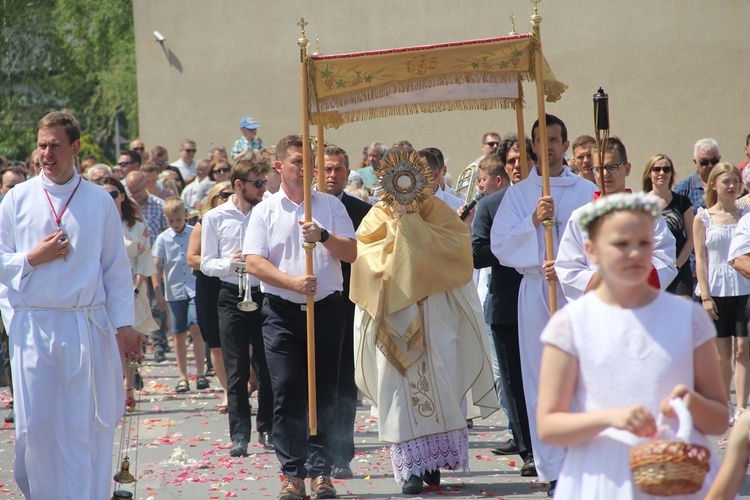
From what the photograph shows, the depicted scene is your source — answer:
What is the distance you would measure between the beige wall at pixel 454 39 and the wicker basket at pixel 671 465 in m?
18.7

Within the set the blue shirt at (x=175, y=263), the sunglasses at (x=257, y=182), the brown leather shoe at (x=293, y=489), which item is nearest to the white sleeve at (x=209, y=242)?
the sunglasses at (x=257, y=182)

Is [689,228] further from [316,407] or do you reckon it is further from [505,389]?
[316,407]

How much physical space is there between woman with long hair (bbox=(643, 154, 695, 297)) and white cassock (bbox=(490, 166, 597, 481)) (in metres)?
2.09

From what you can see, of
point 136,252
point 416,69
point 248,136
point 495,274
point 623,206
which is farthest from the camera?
point 248,136

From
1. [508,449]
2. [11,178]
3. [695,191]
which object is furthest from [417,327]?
[11,178]

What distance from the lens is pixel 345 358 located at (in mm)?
9031

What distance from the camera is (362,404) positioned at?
12.3 meters

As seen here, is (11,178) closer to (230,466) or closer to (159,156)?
(230,466)

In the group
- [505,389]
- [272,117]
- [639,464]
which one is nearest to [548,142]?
[505,389]

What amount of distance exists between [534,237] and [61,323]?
3.03 meters

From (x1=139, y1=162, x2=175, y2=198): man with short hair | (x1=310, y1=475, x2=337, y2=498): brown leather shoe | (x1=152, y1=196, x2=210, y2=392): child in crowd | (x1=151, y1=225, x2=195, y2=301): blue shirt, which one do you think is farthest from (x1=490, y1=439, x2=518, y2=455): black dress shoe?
(x1=139, y1=162, x2=175, y2=198): man with short hair

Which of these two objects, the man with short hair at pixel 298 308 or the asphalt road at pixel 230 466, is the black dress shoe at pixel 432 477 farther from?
the man with short hair at pixel 298 308

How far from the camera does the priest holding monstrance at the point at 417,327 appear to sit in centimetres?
796

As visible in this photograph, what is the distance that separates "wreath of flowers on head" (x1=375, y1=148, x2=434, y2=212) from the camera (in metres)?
8.06
